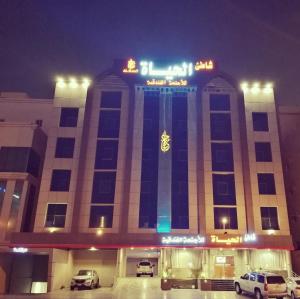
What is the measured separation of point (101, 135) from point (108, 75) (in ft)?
31.8

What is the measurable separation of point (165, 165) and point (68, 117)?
587 inches

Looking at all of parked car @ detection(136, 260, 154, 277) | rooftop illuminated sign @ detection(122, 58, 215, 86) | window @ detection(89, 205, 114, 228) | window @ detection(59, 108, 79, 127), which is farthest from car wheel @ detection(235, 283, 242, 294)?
window @ detection(59, 108, 79, 127)

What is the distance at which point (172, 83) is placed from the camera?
44688 mm

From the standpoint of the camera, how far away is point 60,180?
3969 cm

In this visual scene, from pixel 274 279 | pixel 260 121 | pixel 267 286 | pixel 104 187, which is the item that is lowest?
pixel 267 286

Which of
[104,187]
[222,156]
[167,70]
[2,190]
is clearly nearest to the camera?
[2,190]

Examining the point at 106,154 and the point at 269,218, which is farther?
the point at 106,154

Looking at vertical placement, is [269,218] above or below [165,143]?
below

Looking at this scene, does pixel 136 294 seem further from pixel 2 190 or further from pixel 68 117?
pixel 68 117

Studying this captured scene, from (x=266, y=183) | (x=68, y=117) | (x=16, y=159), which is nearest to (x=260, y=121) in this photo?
(x=266, y=183)

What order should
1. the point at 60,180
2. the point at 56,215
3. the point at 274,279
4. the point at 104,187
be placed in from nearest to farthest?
the point at 274,279, the point at 56,215, the point at 60,180, the point at 104,187

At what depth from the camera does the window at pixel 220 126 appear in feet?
140

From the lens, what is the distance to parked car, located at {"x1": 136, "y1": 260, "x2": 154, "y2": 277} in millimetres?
40875

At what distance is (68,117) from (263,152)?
87.7 feet
